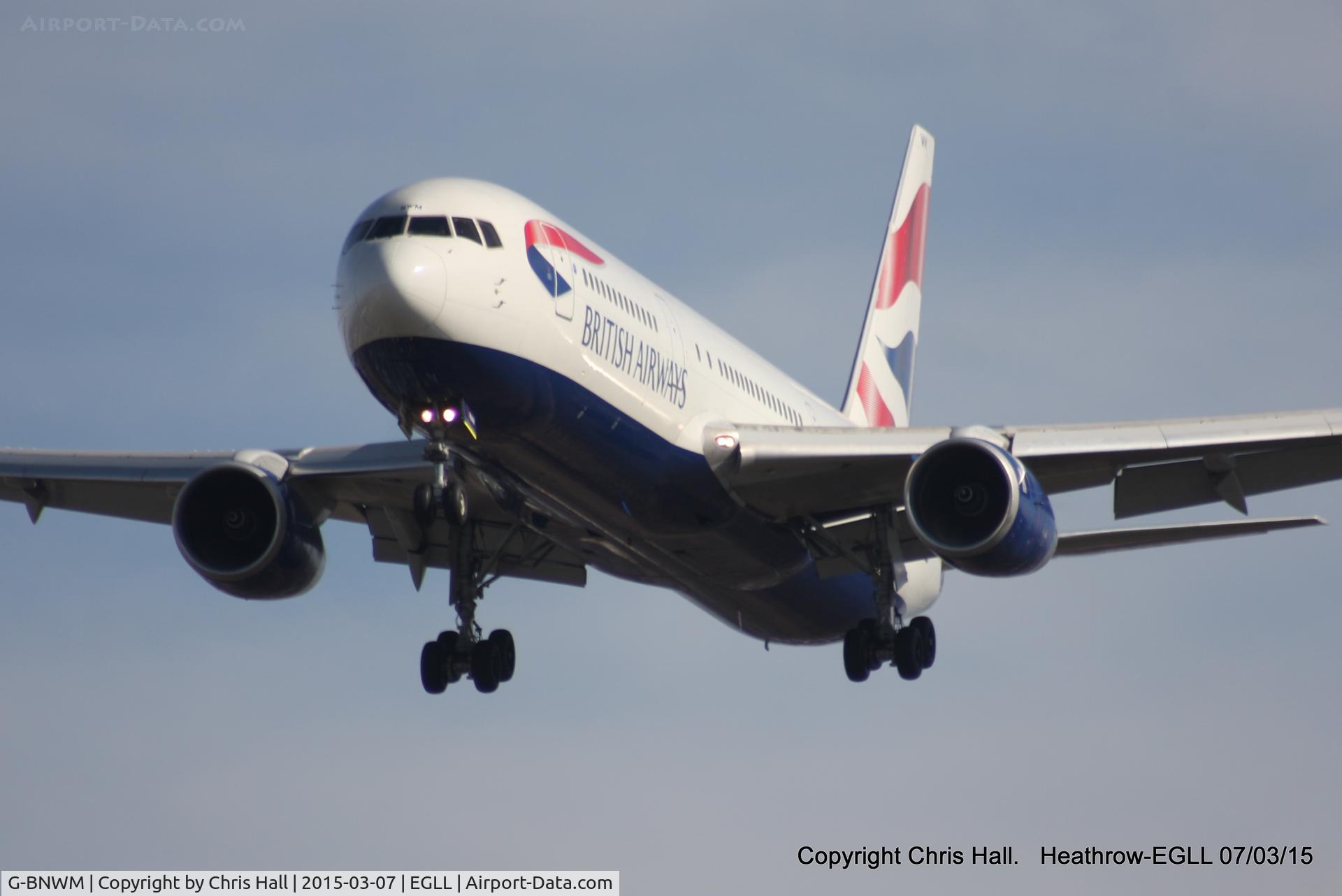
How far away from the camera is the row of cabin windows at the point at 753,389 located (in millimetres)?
27078

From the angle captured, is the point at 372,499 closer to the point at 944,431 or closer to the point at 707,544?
the point at 707,544

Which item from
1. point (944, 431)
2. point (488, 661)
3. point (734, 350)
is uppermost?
point (734, 350)

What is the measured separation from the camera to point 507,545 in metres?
29.3

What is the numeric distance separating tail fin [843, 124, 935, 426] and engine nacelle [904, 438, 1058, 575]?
40.5ft

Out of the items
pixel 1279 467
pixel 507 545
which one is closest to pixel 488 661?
pixel 507 545

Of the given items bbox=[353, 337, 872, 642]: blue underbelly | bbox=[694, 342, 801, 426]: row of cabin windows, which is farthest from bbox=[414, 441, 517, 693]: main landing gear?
bbox=[694, 342, 801, 426]: row of cabin windows

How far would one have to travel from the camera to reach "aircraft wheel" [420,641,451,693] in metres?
28.9

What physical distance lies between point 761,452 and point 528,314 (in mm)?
4313

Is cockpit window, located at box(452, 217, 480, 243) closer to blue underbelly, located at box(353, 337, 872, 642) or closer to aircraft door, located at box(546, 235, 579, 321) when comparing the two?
aircraft door, located at box(546, 235, 579, 321)

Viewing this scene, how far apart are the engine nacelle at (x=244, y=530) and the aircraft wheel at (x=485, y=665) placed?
309cm

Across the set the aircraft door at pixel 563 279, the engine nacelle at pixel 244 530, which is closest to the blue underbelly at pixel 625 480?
the aircraft door at pixel 563 279

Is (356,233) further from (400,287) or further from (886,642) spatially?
(886,642)

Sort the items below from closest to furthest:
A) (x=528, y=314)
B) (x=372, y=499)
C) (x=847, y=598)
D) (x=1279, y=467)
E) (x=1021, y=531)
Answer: (x=528, y=314)
(x=1021, y=531)
(x=1279, y=467)
(x=372, y=499)
(x=847, y=598)

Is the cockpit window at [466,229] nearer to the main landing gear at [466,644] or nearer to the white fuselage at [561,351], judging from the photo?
the white fuselage at [561,351]
